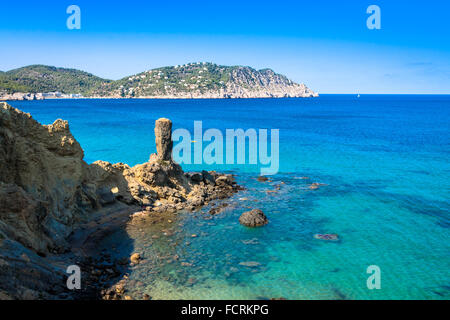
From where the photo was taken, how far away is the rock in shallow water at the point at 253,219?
26541 millimetres

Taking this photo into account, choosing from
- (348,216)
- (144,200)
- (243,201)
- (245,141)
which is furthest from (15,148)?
(245,141)

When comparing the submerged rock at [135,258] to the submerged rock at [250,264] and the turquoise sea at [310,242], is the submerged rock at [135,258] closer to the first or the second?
the turquoise sea at [310,242]

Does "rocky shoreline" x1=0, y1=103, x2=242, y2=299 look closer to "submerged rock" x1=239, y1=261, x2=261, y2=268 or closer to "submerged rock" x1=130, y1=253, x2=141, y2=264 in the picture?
"submerged rock" x1=130, y1=253, x2=141, y2=264

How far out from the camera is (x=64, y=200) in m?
23.5

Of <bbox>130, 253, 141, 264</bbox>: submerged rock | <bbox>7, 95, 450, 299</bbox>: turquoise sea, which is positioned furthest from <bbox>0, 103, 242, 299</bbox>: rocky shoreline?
<bbox>7, 95, 450, 299</bbox>: turquoise sea

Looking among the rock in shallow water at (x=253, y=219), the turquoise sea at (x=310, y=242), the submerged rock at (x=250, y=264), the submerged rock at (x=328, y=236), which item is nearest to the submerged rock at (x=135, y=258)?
the turquoise sea at (x=310, y=242)

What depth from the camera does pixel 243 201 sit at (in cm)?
3250

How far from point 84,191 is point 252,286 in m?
15.8

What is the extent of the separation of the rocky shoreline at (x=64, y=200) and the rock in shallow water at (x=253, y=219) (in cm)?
573

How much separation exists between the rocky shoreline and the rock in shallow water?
226 inches

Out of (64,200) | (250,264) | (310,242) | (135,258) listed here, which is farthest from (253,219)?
(64,200)

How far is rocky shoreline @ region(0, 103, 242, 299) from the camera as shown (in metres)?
15.6
